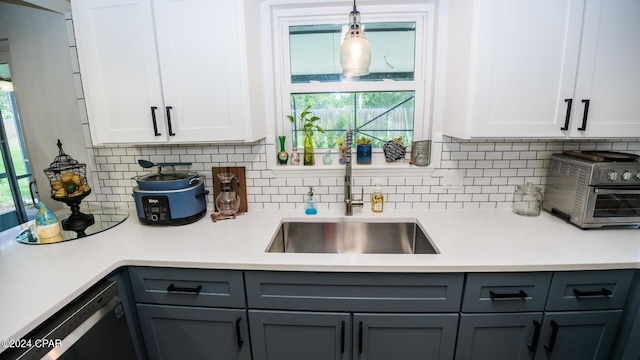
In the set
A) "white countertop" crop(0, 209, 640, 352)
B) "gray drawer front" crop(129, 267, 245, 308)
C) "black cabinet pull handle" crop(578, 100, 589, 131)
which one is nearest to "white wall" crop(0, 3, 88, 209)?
"white countertop" crop(0, 209, 640, 352)

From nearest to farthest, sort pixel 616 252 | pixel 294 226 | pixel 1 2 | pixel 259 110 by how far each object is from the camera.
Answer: pixel 616 252 → pixel 1 2 → pixel 259 110 → pixel 294 226

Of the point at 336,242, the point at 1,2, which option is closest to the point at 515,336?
the point at 336,242

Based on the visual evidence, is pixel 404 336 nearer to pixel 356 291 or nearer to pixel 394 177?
pixel 356 291

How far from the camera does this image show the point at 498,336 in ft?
4.29

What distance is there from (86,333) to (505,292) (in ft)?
5.47

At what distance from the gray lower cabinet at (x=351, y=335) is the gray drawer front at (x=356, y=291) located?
0.04 m

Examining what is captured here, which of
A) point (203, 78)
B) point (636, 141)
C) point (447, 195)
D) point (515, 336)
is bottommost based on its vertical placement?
point (515, 336)

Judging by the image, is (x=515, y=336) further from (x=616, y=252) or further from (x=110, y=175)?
(x=110, y=175)

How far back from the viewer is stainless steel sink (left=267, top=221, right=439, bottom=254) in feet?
5.71

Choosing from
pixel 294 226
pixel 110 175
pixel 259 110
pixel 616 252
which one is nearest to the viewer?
pixel 616 252

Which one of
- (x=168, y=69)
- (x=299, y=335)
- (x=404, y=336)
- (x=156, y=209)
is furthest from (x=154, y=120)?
(x=404, y=336)

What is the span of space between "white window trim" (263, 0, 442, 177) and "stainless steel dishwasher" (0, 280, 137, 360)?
1037 mm

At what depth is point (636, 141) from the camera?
173 centimetres

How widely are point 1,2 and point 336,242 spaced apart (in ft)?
6.91
